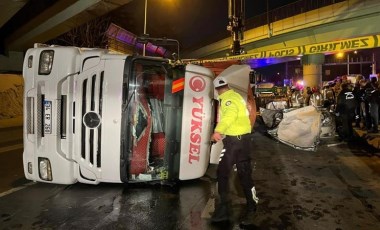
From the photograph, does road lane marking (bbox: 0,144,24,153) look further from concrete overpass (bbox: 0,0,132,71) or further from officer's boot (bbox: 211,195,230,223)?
officer's boot (bbox: 211,195,230,223)

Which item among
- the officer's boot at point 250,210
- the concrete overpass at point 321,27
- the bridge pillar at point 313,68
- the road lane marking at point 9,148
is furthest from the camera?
the bridge pillar at point 313,68

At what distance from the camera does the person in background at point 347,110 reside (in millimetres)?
10188

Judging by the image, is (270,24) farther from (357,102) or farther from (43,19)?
(357,102)

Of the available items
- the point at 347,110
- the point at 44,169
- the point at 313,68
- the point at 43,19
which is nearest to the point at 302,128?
the point at 347,110

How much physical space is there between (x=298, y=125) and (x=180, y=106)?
4.79m

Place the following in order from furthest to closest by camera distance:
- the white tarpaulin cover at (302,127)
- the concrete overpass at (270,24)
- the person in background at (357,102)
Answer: the concrete overpass at (270,24) < the person in background at (357,102) < the white tarpaulin cover at (302,127)

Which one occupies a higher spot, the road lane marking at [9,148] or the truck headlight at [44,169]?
the truck headlight at [44,169]

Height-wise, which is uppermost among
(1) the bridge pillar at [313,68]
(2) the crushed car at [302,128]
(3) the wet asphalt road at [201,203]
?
(1) the bridge pillar at [313,68]

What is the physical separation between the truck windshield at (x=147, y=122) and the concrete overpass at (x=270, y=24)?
6607 mm

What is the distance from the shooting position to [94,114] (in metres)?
5.27

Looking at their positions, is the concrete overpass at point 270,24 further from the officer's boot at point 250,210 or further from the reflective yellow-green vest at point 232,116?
the officer's boot at point 250,210

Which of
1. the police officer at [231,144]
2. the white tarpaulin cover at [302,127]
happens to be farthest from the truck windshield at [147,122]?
the white tarpaulin cover at [302,127]

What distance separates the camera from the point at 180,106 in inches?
211

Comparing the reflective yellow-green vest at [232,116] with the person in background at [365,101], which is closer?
the reflective yellow-green vest at [232,116]
